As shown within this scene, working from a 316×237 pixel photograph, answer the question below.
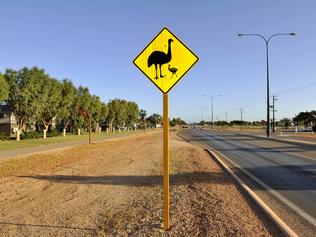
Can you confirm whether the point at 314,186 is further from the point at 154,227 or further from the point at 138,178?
the point at 154,227

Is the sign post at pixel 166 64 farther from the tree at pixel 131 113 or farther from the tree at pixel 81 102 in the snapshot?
the tree at pixel 131 113

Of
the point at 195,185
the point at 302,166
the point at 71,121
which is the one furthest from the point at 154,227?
the point at 71,121

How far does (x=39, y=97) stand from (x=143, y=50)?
43399 millimetres

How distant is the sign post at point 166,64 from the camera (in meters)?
7.45

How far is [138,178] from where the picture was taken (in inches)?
574

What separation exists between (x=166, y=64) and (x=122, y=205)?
3.62 metres

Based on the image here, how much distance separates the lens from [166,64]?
7.48 meters

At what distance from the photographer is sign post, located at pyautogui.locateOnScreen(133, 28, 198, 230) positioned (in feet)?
24.4

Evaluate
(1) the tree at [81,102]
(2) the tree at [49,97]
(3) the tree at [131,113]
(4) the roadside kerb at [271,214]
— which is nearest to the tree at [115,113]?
(3) the tree at [131,113]

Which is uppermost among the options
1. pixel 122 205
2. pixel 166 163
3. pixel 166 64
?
pixel 166 64

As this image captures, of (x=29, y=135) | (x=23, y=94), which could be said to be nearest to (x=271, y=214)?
(x=23, y=94)

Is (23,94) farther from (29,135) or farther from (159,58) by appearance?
(159,58)

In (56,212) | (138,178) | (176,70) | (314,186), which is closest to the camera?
(176,70)

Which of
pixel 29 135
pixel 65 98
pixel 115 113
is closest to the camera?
pixel 29 135
